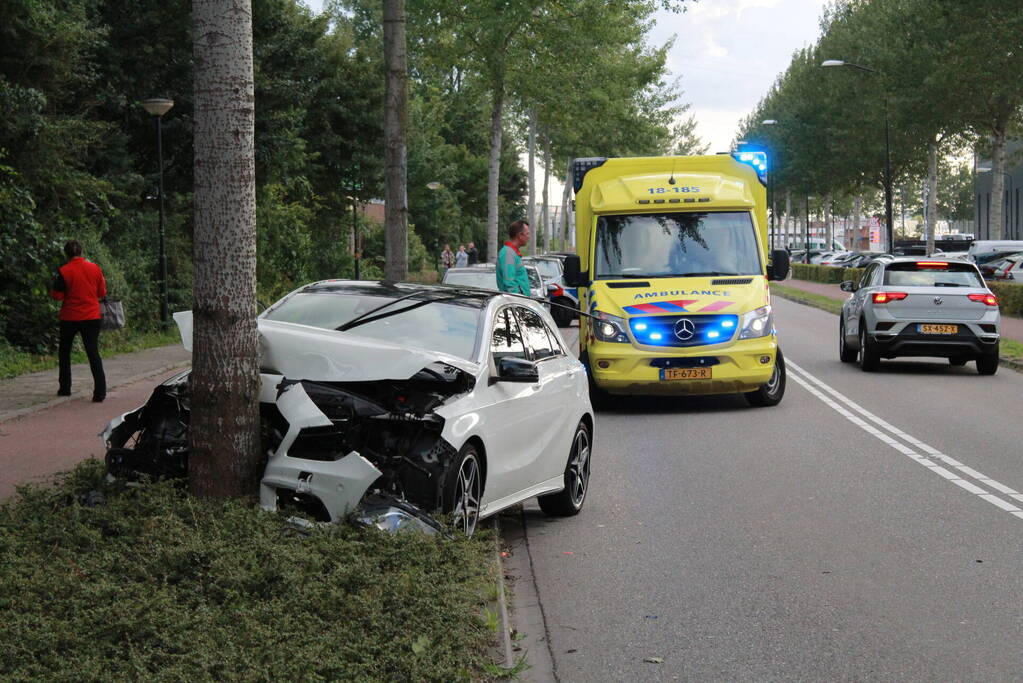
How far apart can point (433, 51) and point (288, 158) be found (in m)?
10.8

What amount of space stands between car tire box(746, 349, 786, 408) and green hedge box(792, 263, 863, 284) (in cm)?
3833

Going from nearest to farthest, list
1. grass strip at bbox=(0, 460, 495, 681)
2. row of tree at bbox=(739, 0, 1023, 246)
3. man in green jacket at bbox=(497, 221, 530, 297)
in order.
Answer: grass strip at bbox=(0, 460, 495, 681) < man in green jacket at bbox=(497, 221, 530, 297) < row of tree at bbox=(739, 0, 1023, 246)

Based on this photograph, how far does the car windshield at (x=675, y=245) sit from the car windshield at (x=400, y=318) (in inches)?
288

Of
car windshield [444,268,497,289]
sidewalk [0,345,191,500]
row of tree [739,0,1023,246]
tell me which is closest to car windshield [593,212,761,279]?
sidewalk [0,345,191,500]

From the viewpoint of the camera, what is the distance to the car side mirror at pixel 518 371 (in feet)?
25.7

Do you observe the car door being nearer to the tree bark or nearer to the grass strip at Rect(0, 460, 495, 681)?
the grass strip at Rect(0, 460, 495, 681)

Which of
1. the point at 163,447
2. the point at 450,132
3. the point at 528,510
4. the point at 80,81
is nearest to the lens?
the point at 163,447

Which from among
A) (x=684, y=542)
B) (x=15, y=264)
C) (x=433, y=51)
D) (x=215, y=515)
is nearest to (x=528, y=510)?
(x=684, y=542)

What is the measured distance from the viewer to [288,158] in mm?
34344

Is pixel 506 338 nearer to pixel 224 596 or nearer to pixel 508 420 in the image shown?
pixel 508 420

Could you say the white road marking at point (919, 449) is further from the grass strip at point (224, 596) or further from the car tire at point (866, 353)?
the grass strip at point (224, 596)

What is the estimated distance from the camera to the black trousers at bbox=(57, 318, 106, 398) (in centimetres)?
1581

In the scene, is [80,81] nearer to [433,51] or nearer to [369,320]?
[369,320]

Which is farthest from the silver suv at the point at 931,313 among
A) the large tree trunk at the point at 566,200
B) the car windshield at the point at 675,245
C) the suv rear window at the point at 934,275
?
the large tree trunk at the point at 566,200
